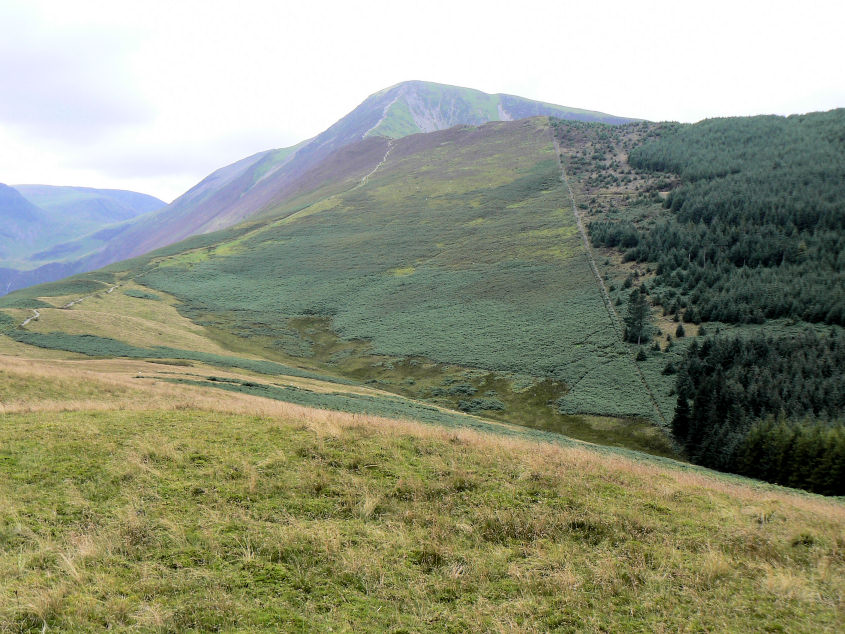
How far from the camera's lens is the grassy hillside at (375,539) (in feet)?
18.3

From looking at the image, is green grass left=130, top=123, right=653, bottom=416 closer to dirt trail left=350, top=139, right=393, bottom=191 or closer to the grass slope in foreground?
dirt trail left=350, top=139, right=393, bottom=191

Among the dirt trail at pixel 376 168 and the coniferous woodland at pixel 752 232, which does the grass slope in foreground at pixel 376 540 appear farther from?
the dirt trail at pixel 376 168

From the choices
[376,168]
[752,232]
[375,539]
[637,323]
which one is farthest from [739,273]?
[376,168]

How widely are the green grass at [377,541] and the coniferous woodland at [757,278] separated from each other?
2173cm

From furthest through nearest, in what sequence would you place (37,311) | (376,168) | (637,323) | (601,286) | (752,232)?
(376,168)
(752,232)
(601,286)
(637,323)
(37,311)

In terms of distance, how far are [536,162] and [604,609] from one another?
119864 millimetres

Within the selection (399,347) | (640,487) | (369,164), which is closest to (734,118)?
(369,164)

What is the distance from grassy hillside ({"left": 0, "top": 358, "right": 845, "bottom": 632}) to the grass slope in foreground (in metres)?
0.03

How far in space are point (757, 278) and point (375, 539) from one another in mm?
66656

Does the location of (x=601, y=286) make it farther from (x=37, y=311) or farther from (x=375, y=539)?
(x=37, y=311)

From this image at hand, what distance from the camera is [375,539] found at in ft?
23.4

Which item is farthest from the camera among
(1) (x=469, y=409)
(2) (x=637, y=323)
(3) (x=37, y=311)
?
(2) (x=637, y=323)

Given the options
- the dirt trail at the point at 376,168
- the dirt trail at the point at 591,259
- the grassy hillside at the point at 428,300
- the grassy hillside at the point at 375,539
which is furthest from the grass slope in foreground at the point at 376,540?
the dirt trail at the point at 376,168

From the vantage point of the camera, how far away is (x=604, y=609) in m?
5.85
